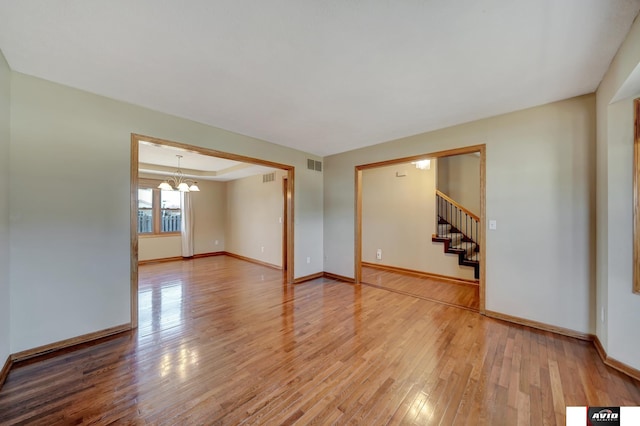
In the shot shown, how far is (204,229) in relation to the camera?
7.06 metres

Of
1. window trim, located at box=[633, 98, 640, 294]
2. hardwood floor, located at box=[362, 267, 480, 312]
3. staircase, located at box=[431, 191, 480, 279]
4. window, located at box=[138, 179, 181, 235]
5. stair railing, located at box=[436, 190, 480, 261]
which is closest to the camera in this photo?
window trim, located at box=[633, 98, 640, 294]

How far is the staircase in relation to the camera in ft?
14.6

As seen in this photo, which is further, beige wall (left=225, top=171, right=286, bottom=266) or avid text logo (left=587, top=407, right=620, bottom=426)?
beige wall (left=225, top=171, right=286, bottom=266)

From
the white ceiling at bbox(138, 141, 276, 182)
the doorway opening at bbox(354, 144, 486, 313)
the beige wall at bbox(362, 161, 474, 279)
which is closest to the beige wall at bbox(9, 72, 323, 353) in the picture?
the white ceiling at bbox(138, 141, 276, 182)

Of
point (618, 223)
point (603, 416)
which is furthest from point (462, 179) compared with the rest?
point (603, 416)

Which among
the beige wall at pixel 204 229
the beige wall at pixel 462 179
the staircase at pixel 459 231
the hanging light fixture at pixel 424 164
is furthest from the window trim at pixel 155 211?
the beige wall at pixel 462 179

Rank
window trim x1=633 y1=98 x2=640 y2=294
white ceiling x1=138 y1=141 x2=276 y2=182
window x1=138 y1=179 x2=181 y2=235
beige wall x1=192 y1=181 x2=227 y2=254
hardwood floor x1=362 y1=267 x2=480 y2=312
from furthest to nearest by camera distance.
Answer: beige wall x1=192 y1=181 x2=227 y2=254 < window x1=138 y1=179 x2=181 y2=235 < white ceiling x1=138 y1=141 x2=276 y2=182 < hardwood floor x1=362 y1=267 x2=480 y2=312 < window trim x1=633 y1=98 x2=640 y2=294

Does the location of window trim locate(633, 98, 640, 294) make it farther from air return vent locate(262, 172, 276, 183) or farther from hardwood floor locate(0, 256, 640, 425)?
air return vent locate(262, 172, 276, 183)

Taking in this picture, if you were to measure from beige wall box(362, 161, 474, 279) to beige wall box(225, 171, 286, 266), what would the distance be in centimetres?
218

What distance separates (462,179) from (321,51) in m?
5.28

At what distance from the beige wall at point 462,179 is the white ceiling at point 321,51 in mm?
3101

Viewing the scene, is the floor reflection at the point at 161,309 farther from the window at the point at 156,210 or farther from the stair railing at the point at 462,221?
the stair railing at the point at 462,221

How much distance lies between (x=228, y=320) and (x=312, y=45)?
9.82 feet

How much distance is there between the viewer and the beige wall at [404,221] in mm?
4777
